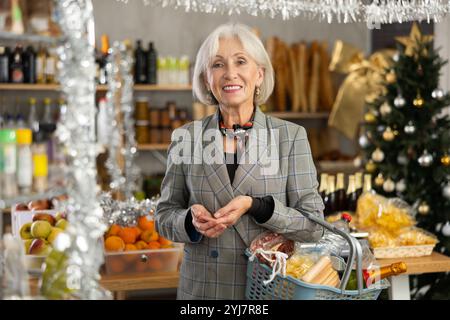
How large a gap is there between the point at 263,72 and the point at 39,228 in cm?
106

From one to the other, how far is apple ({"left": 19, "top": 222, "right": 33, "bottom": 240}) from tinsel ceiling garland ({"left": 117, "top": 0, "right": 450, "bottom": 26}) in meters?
1.02

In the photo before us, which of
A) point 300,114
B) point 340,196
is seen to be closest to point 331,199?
point 340,196

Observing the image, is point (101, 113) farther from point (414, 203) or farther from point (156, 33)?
point (414, 203)

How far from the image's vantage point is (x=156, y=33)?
5988 mm

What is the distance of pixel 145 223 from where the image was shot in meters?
2.88

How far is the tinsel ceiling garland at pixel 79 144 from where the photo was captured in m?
1.41

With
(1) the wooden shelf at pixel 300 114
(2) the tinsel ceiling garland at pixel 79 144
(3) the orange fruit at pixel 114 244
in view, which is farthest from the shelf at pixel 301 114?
(2) the tinsel ceiling garland at pixel 79 144

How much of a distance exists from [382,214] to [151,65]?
9.93 feet

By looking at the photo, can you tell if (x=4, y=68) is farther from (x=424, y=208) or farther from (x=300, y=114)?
(x=424, y=208)

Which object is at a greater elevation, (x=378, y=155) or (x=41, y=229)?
(x=378, y=155)

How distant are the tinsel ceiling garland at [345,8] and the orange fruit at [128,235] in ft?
3.05

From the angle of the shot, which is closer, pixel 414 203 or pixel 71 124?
pixel 71 124

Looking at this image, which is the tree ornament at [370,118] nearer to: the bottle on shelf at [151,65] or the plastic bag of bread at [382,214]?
the plastic bag of bread at [382,214]
